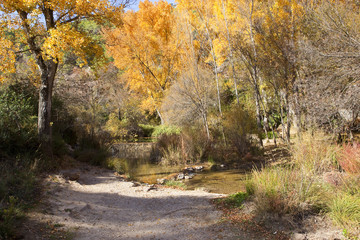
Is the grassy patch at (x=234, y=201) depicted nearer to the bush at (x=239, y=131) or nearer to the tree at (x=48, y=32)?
the tree at (x=48, y=32)

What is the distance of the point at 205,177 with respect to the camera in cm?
1056

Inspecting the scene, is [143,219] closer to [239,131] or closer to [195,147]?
[195,147]

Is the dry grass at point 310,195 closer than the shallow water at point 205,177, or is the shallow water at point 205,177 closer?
the dry grass at point 310,195

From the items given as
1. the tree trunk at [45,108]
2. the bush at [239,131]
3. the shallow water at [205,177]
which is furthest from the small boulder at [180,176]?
the tree trunk at [45,108]

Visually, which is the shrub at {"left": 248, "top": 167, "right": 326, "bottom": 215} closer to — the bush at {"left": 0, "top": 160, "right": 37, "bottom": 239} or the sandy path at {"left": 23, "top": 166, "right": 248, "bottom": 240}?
the sandy path at {"left": 23, "top": 166, "right": 248, "bottom": 240}

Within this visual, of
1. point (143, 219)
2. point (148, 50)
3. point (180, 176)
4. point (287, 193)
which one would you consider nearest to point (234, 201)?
point (287, 193)

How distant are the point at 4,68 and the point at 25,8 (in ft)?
6.56

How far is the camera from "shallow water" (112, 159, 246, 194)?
8.69m

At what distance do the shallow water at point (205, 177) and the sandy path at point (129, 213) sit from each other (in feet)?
6.70

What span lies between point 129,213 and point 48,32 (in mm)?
6245

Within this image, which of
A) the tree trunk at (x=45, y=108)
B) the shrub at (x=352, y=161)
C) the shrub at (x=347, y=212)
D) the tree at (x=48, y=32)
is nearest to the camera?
the shrub at (x=347, y=212)

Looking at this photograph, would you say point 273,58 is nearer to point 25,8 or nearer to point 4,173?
point 25,8

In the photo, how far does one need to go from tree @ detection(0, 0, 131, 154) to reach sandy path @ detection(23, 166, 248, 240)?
8.74 feet

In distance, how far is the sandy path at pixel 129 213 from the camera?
4.43 meters
